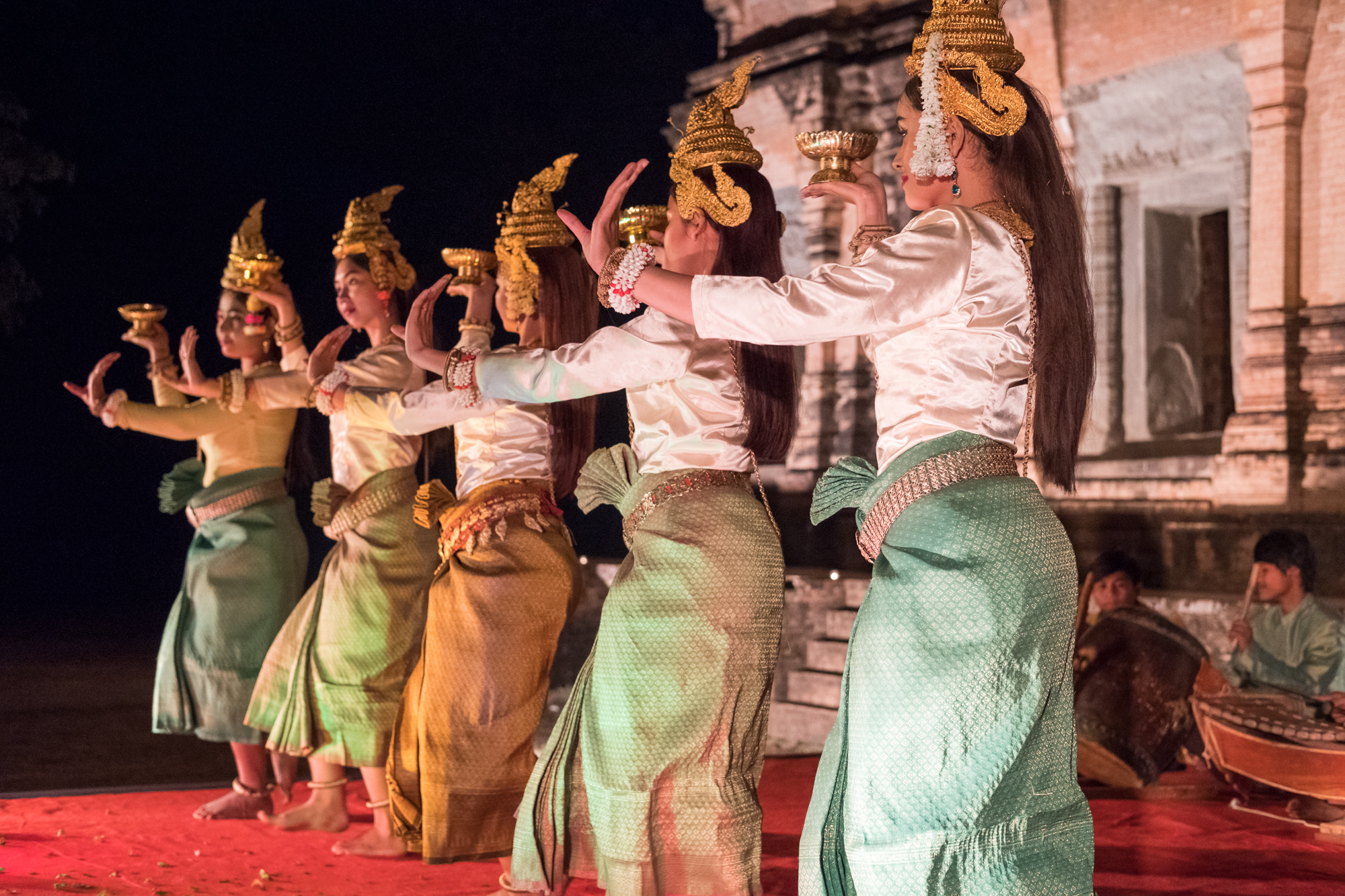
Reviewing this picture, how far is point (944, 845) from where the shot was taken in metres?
1.81

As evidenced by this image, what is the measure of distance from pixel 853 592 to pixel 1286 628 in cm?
213

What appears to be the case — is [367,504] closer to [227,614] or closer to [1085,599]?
[227,614]

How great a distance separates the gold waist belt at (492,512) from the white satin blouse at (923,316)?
1591mm

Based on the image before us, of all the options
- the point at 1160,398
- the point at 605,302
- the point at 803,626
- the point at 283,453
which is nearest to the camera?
the point at 605,302

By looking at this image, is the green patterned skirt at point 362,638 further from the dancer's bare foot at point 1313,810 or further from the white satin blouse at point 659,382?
the dancer's bare foot at point 1313,810

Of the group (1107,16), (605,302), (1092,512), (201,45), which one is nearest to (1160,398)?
(1092,512)

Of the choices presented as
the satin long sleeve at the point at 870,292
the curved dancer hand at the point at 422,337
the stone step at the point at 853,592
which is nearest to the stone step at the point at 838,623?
the stone step at the point at 853,592

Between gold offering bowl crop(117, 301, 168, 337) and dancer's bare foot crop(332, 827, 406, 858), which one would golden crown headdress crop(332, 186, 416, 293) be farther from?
dancer's bare foot crop(332, 827, 406, 858)

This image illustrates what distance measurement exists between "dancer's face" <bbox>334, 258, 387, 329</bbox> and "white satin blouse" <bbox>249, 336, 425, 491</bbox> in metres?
0.12

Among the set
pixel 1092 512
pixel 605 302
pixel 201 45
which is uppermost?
pixel 201 45

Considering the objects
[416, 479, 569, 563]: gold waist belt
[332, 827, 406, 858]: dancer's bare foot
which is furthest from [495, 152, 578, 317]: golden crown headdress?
[332, 827, 406, 858]: dancer's bare foot

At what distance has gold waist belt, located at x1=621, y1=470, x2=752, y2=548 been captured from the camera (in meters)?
2.77

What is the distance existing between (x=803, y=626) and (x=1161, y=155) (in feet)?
9.61

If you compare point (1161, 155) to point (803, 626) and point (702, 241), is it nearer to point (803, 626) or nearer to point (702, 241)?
point (803, 626)
